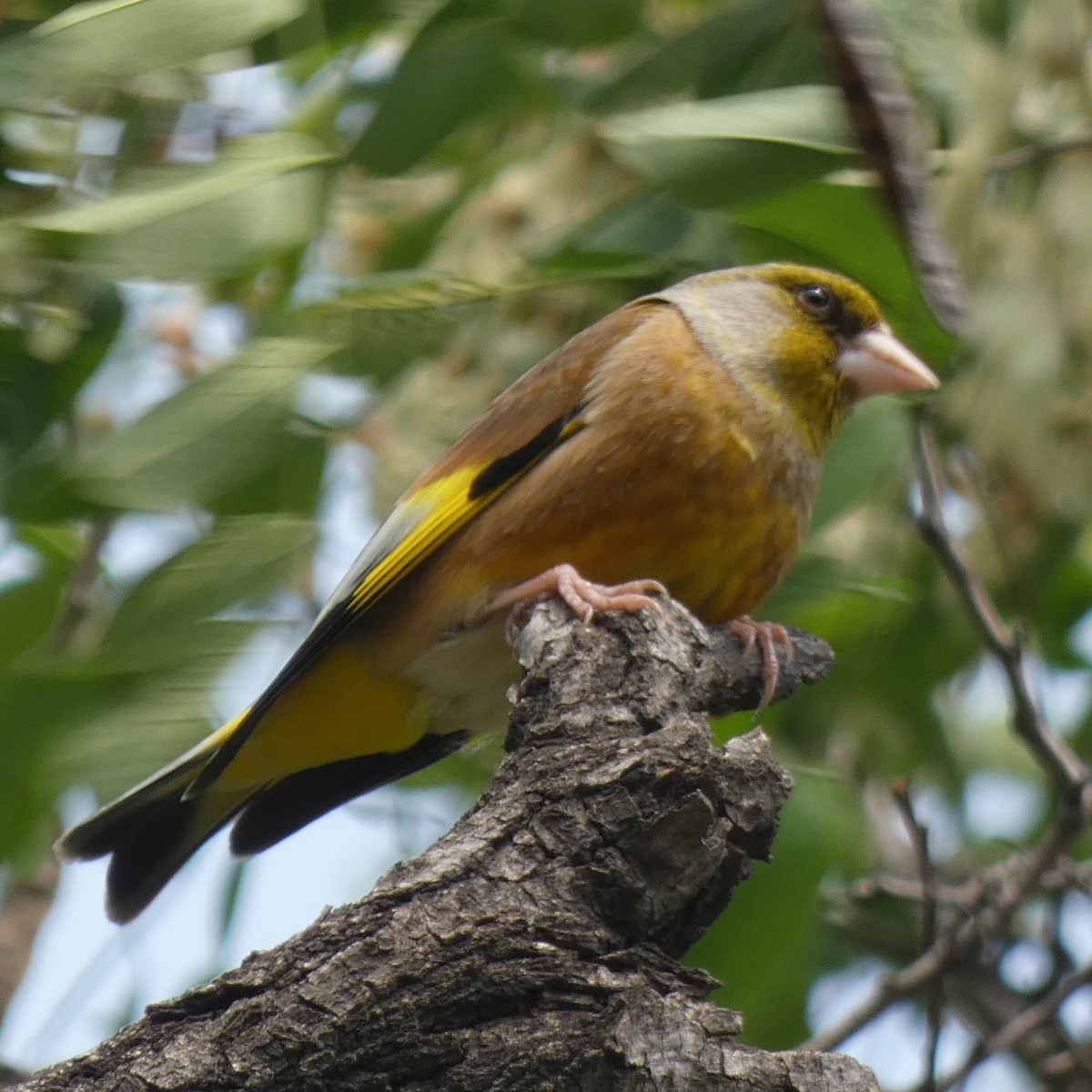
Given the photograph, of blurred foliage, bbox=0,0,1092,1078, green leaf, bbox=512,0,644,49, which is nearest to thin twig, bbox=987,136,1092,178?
blurred foliage, bbox=0,0,1092,1078

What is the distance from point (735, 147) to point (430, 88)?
86cm

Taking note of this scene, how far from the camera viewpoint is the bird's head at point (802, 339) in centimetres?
385

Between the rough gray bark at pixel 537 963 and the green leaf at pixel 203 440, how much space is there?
1.07m

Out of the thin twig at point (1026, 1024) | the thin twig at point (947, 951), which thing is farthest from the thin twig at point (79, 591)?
the thin twig at point (1026, 1024)

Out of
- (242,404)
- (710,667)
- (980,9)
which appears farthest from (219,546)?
(980,9)

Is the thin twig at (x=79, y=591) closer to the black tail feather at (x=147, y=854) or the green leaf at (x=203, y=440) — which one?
the green leaf at (x=203, y=440)

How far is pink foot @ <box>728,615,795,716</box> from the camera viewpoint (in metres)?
3.01

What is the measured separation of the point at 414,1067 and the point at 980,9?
2848 millimetres

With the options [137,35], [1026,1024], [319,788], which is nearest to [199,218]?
[137,35]

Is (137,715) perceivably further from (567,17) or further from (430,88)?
(567,17)

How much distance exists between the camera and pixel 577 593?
3.12 m

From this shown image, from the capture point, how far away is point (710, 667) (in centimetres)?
277

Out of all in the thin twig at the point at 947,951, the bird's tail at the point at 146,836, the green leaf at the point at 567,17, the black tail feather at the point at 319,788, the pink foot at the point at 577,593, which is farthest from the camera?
the thin twig at the point at 947,951

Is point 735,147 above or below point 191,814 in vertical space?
above
